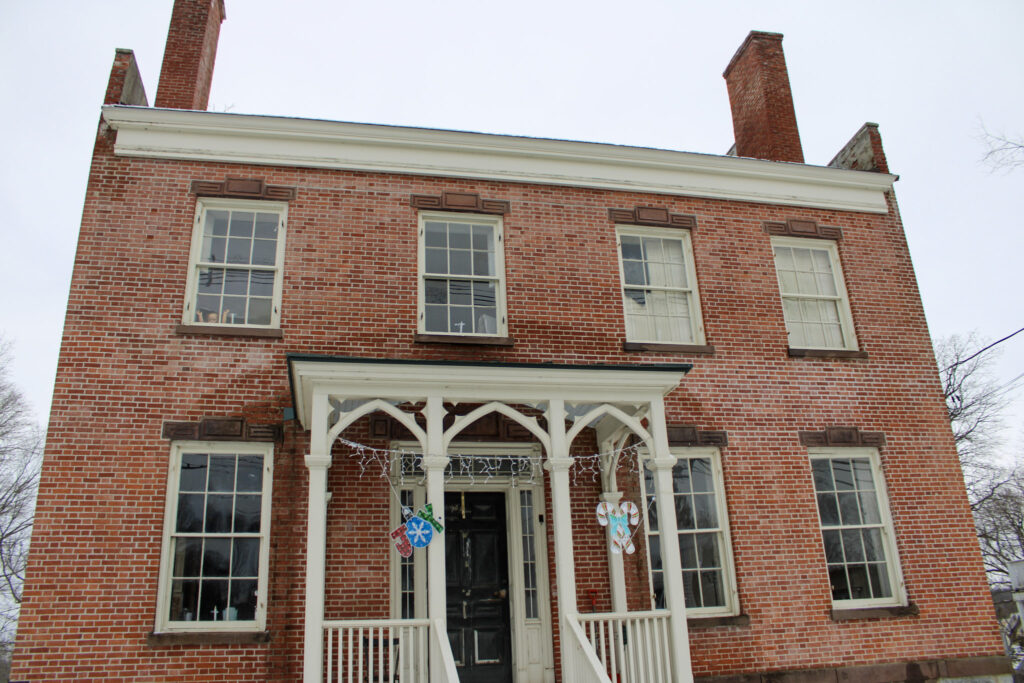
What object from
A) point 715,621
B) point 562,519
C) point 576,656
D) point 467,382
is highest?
point 467,382

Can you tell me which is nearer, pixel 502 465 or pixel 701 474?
pixel 502 465

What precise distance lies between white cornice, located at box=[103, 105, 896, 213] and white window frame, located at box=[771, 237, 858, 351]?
627mm

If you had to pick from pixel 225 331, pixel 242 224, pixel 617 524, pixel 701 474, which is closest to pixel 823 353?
pixel 701 474

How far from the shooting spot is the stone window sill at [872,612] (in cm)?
906

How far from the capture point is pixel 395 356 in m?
8.93

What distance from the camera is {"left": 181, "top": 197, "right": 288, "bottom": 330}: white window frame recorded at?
→ 8812 millimetres

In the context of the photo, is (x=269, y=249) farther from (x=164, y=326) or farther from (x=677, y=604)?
(x=677, y=604)

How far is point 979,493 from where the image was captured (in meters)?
33.4

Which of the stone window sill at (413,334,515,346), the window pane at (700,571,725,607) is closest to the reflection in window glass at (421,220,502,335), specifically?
the stone window sill at (413,334,515,346)

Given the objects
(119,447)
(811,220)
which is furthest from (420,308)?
→ (811,220)

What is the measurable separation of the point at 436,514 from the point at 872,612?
6.05 metres

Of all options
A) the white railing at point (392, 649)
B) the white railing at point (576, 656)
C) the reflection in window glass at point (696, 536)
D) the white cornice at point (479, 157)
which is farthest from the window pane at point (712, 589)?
the white cornice at point (479, 157)

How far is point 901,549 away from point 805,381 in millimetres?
2501

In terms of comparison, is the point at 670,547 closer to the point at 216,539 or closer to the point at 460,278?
the point at 460,278
